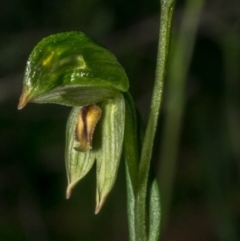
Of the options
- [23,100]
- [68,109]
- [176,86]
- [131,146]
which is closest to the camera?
[23,100]

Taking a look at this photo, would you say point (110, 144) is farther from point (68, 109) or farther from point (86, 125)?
point (68, 109)

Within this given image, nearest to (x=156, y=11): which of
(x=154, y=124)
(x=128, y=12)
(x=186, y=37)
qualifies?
(x=128, y=12)

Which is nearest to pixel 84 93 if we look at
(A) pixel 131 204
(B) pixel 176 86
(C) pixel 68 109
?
(A) pixel 131 204

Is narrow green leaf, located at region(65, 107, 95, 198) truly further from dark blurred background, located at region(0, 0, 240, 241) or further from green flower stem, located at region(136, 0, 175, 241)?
dark blurred background, located at region(0, 0, 240, 241)

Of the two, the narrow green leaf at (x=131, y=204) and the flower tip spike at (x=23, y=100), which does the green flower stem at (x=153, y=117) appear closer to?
the narrow green leaf at (x=131, y=204)

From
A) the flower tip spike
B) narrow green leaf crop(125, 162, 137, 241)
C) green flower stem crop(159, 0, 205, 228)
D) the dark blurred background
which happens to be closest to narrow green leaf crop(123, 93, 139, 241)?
Result: narrow green leaf crop(125, 162, 137, 241)

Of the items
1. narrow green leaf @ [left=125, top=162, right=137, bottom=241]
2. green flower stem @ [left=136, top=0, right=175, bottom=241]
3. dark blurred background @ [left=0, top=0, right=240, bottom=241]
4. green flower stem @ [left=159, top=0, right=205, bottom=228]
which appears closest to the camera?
green flower stem @ [left=136, top=0, right=175, bottom=241]

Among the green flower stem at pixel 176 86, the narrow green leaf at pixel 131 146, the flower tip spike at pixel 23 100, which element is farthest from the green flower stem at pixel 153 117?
the green flower stem at pixel 176 86

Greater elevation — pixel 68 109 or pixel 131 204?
pixel 131 204
